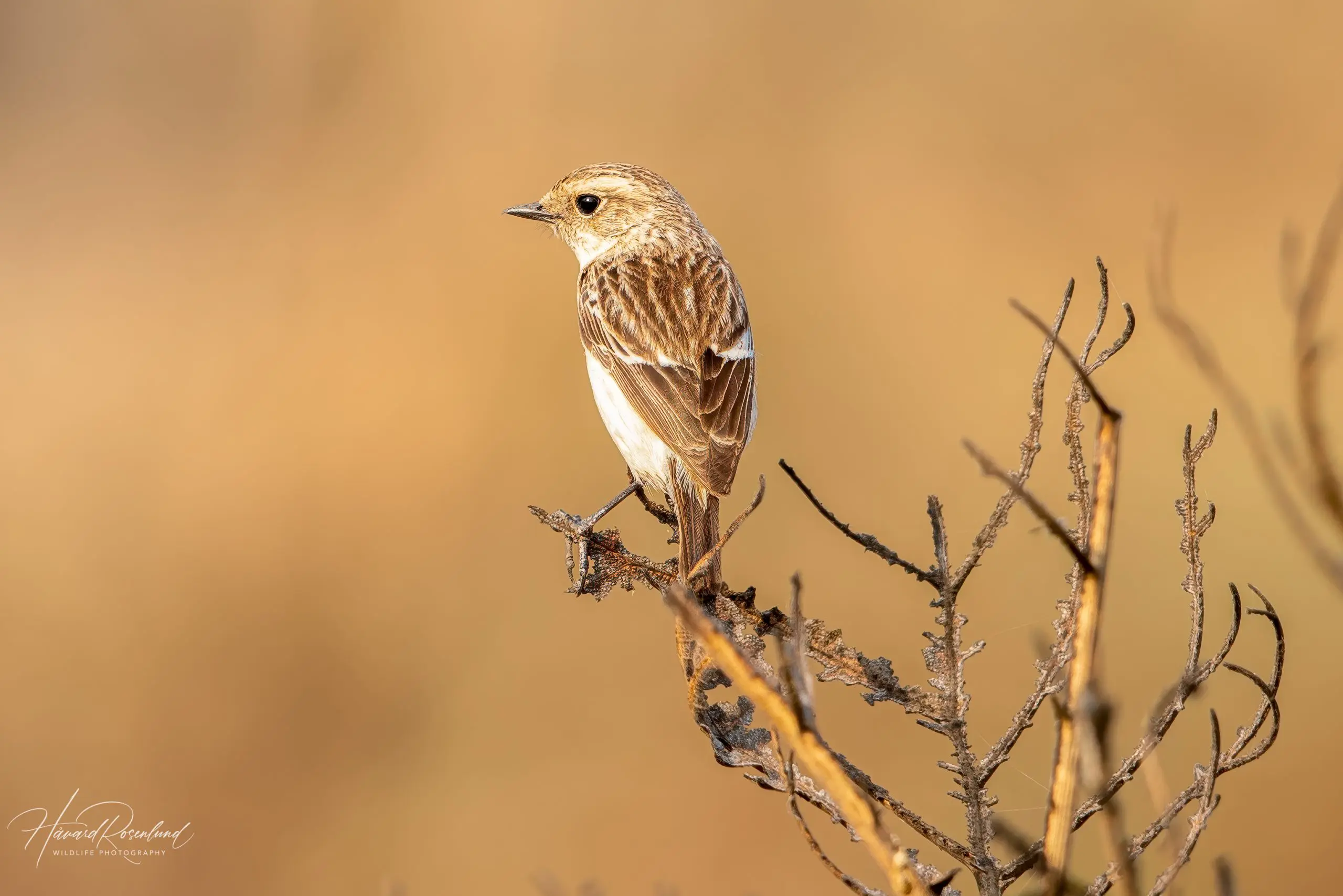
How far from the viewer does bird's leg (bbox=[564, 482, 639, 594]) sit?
2.71 m

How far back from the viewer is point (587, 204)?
18.4 feet

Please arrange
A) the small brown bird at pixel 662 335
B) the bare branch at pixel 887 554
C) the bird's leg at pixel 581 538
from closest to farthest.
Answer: the bare branch at pixel 887 554 → the bird's leg at pixel 581 538 → the small brown bird at pixel 662 335

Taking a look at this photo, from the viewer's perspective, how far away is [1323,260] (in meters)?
1.18

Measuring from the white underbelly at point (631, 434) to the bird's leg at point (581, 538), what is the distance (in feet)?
0.32

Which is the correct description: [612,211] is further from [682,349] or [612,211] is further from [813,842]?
[813,842]

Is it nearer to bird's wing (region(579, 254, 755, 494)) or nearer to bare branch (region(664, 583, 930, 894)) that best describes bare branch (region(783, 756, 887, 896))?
bare branch (region(664, 583, 930, 894))

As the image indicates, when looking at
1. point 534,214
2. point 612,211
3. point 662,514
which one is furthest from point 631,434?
point 534,214

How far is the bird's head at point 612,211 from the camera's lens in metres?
5.59

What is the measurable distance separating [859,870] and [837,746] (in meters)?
0.85

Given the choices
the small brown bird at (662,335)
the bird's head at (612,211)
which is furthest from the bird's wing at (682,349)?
the bird's head at (612,211)

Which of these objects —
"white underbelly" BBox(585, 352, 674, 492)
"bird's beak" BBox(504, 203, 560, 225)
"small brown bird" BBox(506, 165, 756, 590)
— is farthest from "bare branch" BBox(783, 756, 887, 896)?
"bird's beak" BBox(504, 203, 560, 225)

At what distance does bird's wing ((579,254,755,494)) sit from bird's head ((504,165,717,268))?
26cm

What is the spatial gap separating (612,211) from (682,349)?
1.40 m

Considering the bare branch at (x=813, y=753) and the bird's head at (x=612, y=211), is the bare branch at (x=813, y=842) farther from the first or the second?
the bird's head at (x=612, y=211)
